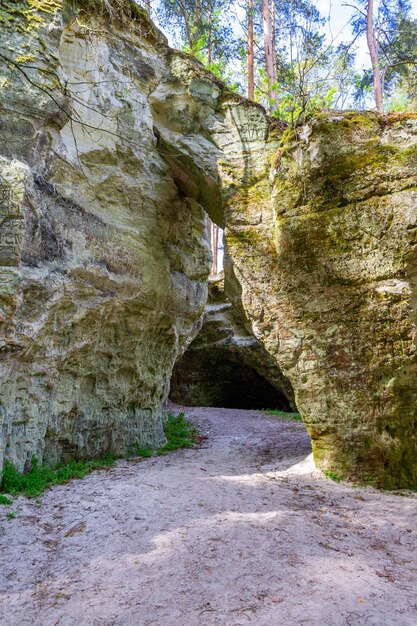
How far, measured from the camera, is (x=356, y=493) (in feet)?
19.4

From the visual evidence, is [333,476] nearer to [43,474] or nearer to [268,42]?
[43,474]

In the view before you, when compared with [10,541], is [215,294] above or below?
above

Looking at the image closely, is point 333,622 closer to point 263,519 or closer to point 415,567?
point 415,567

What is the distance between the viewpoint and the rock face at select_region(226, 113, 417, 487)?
6195 millimetres

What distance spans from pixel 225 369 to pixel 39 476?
10534 millimetres

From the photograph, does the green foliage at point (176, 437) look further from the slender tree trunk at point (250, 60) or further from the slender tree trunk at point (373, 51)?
the slender tree trunk at point (373, 51)

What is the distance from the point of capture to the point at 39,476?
249 inches

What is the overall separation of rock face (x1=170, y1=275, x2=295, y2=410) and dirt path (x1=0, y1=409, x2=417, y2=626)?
8441 mm

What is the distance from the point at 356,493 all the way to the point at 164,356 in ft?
17.6

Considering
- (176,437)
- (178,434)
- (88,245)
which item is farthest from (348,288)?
(178,434)

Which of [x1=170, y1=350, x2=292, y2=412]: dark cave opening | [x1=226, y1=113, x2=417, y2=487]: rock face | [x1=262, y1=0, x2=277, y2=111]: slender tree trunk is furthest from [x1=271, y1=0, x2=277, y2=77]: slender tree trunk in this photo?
[x1=170, y1=350, x2=292, y2=412]: dark cave opening

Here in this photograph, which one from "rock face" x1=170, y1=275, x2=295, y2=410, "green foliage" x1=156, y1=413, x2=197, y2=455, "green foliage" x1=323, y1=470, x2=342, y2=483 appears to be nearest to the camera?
"green foliage" x1=323, y1=470, x2=342, y2=483

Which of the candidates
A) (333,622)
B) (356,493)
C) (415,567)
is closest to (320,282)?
(356,493)

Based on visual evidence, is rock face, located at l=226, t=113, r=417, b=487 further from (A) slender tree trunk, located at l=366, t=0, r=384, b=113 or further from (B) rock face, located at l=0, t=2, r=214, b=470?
(A) slender tree trunk, located at l=366, t=0, r=384, b=113
